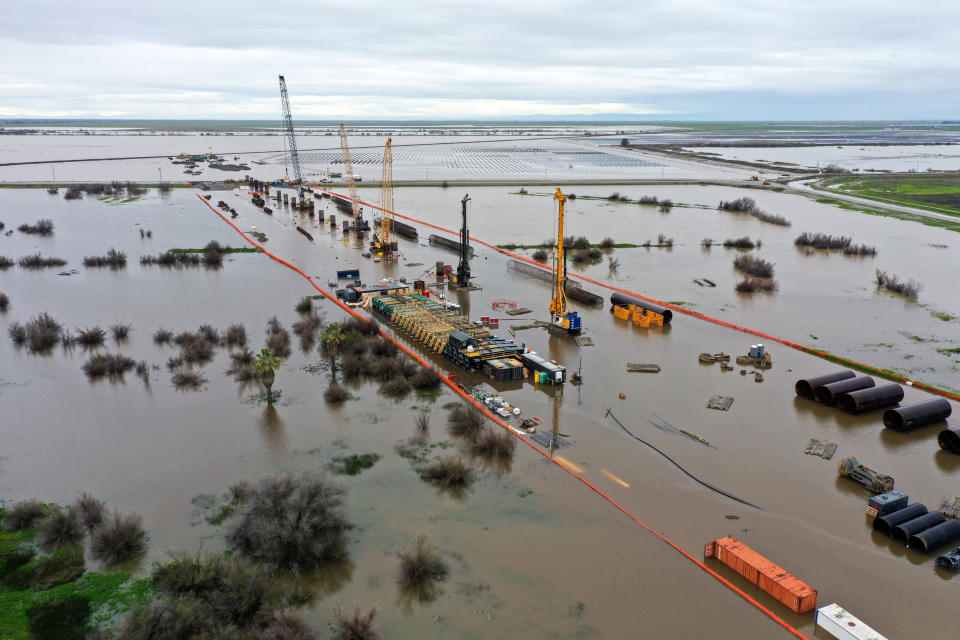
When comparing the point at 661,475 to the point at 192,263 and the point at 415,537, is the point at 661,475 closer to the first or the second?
the point at 415,537

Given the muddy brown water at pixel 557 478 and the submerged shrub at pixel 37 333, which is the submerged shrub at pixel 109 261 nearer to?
the muddy brown water at pixel 557 478

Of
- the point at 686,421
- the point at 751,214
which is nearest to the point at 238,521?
the point at 686,421

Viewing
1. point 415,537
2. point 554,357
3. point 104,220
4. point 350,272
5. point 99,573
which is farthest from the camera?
point 104,220

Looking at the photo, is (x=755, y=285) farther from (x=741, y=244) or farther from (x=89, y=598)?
(x=89, y=598)

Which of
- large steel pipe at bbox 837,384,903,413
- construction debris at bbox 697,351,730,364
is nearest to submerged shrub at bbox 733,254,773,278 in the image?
construction debris at bbox 697,351,730,364

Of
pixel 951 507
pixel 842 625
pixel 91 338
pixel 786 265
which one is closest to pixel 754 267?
pixel 786 265

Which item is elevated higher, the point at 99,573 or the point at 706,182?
the point at 706,182
